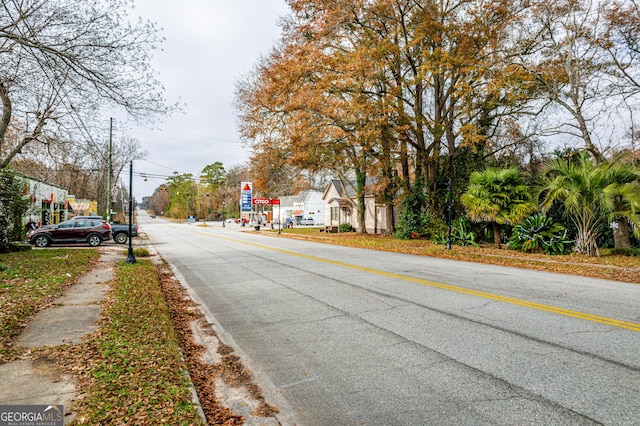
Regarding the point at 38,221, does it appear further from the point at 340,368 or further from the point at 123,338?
the point at 340,368

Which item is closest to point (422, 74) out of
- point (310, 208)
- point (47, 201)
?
point (47, 201)

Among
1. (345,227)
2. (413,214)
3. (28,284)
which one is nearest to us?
(28,284)

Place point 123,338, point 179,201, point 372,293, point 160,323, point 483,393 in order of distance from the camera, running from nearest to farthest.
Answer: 1. point 483,393
2. point 123,338
3. point 160,323
4. point 372,293
5. point 179,201

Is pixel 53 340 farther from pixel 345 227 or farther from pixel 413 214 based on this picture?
pixel 345 227

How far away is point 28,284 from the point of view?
8.75 meters

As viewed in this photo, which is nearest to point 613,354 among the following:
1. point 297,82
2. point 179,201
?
point 297,82

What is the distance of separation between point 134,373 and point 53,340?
2.02 meters

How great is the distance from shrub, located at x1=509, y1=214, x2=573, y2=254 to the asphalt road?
657 centimetres

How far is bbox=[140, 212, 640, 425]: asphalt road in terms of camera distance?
3260 millimetres

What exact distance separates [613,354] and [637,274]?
769 cm

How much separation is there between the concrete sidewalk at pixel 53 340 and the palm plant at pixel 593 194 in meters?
15.4

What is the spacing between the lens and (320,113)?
1981 cm

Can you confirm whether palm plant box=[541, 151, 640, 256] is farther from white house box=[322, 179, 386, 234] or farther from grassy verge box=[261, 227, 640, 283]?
white house box=[322, 179, 386, 234]

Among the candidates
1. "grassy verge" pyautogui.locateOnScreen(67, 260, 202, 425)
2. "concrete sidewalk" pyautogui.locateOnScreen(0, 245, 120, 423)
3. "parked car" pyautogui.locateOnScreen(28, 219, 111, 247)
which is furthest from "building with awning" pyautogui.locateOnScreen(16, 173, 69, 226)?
"grassy verge" pyautogui.locateOnScreen(67, 260, 202, 425)
